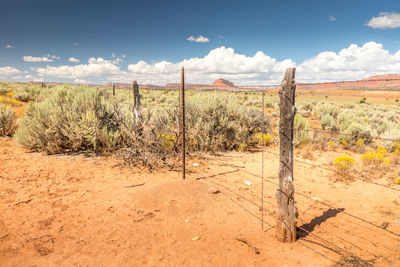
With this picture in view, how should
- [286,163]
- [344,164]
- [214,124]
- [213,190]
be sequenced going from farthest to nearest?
[214,124] < [344,164] < [213,190] < [286,163]

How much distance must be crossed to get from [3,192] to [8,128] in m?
6.29

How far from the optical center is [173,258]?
339 cm

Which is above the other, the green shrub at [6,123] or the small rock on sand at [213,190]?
→ the green shrub at [6,123]

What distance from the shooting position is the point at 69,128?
24.8 ft

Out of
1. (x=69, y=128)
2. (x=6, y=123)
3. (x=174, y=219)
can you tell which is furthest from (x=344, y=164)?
(x=6, y=123)

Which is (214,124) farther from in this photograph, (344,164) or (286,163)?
(286,163)

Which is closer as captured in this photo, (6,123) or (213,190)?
(213,190)

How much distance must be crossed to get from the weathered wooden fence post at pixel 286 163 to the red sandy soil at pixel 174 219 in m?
0.26

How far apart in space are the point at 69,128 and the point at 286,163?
6.65 metres

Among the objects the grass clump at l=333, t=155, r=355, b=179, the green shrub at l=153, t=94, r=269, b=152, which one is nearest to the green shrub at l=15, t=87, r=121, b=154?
the green shrub at l=153, t=94, r=269, b=152

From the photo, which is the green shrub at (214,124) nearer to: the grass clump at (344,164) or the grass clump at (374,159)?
the grass clump at (344,164)

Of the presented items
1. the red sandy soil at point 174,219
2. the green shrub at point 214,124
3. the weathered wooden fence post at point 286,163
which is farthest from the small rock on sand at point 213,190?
the green shrub at point 214,124

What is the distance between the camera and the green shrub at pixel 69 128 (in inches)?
300

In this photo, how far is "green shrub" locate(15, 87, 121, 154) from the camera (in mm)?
7621
